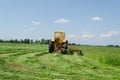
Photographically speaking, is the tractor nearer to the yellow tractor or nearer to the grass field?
the yellow tractor

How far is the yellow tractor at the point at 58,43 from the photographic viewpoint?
3388 cm

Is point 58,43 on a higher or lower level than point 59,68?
higher

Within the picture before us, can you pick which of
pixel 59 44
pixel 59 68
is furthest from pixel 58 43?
pixel 59 68

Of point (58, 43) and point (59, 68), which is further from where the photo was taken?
point (58, 43)

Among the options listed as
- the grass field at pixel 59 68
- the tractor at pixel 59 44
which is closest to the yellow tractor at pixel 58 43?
the tractor at pixel 59 44

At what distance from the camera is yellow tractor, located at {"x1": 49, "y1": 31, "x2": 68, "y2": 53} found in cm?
3388

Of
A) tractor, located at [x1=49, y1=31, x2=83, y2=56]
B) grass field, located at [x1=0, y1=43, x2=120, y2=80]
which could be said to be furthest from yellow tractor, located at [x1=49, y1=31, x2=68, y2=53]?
grass field, located at [x1=0, y1=43, x2=120, y2=80]

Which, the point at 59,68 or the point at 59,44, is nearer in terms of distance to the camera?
the point at 59,68

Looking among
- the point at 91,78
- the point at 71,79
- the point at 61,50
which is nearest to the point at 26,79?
the point at 71,79

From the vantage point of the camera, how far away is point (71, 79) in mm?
13234

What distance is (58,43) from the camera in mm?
34812

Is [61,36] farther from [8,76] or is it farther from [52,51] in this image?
[8,76]

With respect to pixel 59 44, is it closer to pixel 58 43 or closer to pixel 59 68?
pixel 58 43

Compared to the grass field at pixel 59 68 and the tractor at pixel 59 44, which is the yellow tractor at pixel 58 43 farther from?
the grass field at pixel 59 68
